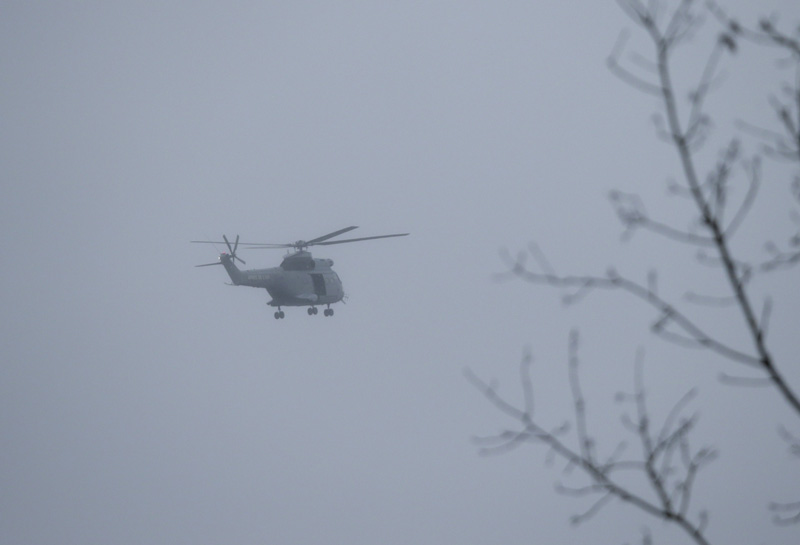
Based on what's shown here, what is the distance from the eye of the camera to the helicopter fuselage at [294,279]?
60.6 metres

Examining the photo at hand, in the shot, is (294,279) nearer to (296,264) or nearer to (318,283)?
(296,264)

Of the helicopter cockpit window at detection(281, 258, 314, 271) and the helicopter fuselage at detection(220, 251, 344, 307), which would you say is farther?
the helicopter cockpit window at detection(281, 258, 314, 271)

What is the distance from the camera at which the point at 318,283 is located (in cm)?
6272

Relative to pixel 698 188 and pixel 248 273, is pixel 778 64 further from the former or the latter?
pixel 248 273

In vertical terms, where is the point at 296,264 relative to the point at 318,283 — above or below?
above

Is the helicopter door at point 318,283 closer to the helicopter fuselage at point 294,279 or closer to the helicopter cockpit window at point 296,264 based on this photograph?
the helicopter fuselage at point 294,279

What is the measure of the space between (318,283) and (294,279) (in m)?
1.84

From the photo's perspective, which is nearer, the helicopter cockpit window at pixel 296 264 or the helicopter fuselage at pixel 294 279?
the helicopter fuselage at pixel 294 279

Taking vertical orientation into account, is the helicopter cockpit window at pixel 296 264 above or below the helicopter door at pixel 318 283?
above

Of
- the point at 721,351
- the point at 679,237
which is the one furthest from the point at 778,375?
the point at 679,237

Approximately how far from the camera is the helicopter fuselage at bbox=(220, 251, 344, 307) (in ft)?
199

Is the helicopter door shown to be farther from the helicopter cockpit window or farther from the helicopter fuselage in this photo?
the helicopter cockpit window

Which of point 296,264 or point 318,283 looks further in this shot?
point 318,283

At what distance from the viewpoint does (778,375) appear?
5.63 metres
